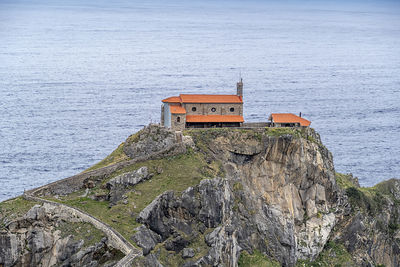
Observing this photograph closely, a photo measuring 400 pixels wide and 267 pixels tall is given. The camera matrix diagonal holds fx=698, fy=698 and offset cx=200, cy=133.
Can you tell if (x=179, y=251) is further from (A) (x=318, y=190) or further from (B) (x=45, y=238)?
(A) (x=318, y=190)

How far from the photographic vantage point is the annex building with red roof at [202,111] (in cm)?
11569

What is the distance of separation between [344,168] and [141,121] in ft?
181

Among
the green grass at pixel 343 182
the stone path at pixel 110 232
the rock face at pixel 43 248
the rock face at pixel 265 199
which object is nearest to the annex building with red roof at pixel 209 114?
the rock face at pixel 265 199

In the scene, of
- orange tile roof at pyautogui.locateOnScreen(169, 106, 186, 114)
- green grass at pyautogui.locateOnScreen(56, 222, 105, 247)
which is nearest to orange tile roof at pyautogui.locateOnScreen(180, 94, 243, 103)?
orange tile roof at pyautogui.locateOnScreen(169, 106, 186, 114)

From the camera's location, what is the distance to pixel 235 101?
392ft

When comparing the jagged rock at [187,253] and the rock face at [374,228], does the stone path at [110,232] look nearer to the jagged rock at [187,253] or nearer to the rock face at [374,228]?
the jagged rock at [187,253]

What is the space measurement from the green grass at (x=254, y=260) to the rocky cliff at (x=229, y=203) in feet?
0.54

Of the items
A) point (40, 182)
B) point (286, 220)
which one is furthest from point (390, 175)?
point (40, 182)

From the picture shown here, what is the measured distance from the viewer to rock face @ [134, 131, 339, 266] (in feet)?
317

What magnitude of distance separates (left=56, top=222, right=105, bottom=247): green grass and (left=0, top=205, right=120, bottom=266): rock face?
42 centimetres

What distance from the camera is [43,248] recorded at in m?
86.8

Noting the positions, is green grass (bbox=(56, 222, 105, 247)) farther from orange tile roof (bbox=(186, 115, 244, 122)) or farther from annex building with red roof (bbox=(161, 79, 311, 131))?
orange tile roof (bbox=(186, 115, 244, 122))

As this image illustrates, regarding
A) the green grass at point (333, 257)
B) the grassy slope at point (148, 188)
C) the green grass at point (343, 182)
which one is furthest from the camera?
the green grass at point (343, 182)

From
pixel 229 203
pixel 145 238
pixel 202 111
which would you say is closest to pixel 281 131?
pixel 202 111
